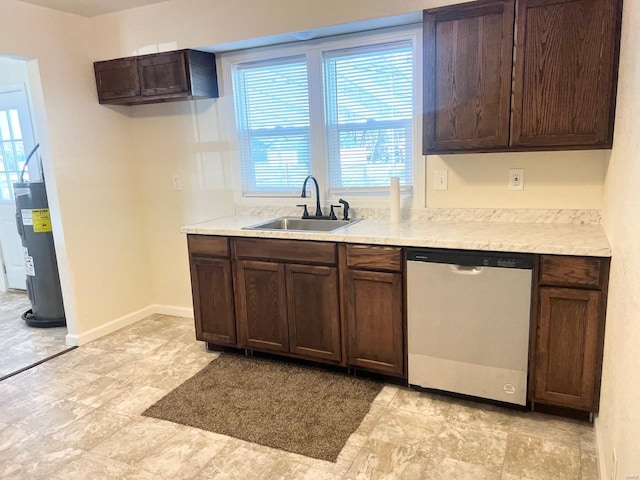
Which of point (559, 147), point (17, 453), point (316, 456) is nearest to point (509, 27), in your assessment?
point (559, 147)

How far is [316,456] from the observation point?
6.68 ft

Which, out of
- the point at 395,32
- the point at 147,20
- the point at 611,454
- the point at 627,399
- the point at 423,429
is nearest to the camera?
the point at 627,399

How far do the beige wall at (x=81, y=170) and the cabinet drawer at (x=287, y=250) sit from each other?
140 cm

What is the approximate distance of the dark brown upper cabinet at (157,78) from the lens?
123 inches

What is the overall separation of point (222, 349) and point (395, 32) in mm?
2369

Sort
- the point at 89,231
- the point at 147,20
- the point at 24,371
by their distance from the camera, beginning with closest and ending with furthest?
the point at 24,371
the point at 147,20
the point at 89,231

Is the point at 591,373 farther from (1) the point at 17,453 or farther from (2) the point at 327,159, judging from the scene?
(1) the point at 17,453

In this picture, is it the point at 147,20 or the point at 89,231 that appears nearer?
the point at 147,20

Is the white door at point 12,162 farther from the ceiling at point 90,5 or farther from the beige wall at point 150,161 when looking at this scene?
the ceiling at point 90,5

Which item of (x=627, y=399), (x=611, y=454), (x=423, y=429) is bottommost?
(x=423, y=429)

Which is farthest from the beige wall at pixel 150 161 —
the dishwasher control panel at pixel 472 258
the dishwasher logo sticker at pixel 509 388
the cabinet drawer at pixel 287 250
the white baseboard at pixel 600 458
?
the white baseboard at pixel 600 458

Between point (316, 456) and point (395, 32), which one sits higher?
point (395, 32)

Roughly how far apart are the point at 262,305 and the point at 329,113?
4.48 ft

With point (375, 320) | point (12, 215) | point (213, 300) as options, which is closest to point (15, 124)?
point (12, 215)
